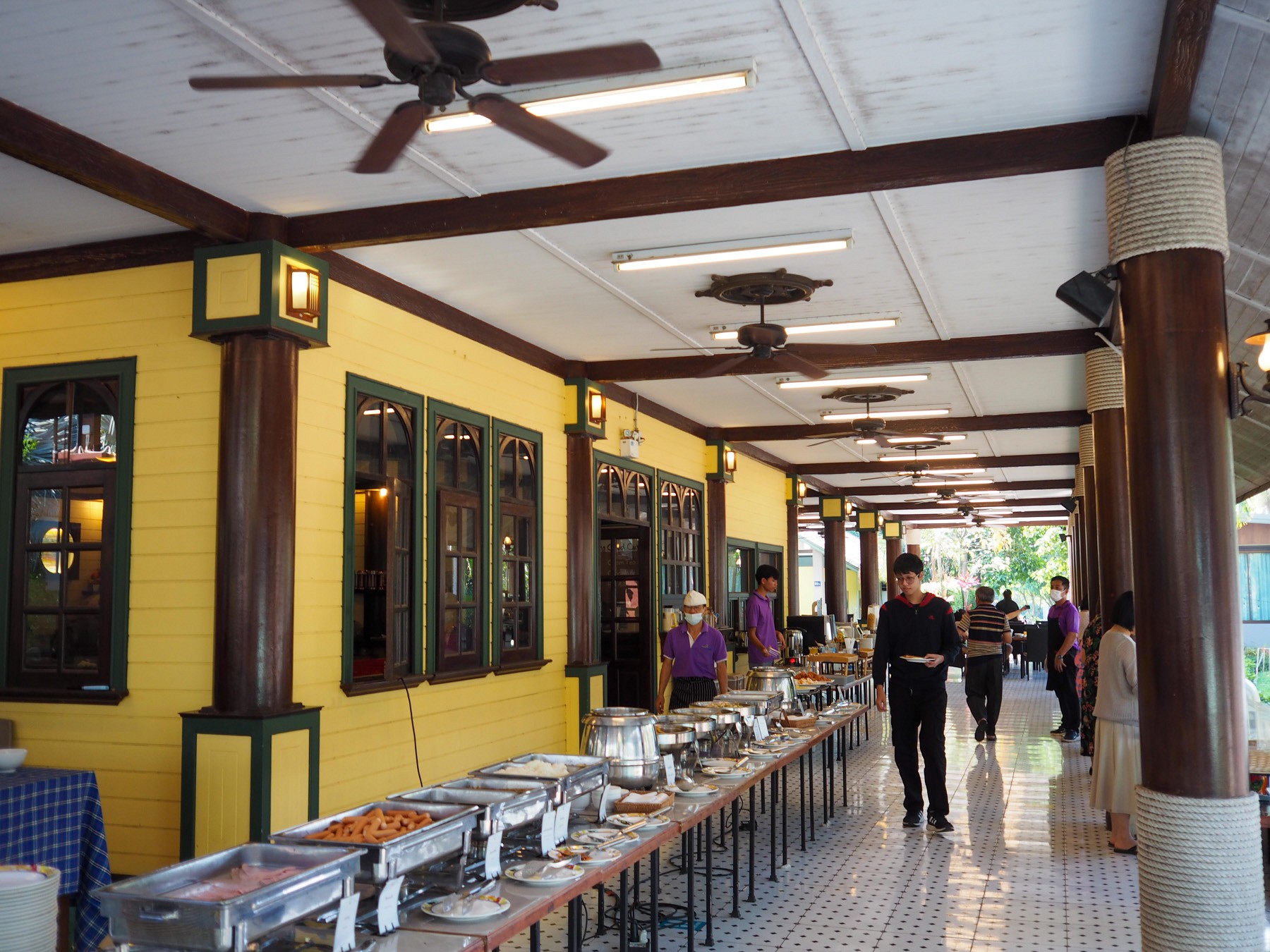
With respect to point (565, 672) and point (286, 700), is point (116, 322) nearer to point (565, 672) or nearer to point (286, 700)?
point (286, 700)

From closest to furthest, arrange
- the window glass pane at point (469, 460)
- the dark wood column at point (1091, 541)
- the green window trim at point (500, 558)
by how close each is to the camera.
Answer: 1. the window glass pane at point (469, 460)
2. the green window trim at point (500, 558)
3. the dark wood column at point (1091, 541)

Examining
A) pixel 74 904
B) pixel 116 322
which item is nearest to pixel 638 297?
pixel 116 322

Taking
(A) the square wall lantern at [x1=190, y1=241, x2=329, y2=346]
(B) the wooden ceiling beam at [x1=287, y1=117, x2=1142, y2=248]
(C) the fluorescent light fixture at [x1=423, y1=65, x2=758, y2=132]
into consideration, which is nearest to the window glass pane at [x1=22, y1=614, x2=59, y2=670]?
(A) the square wall lantern at [x1=190, y1=241, x2=329, y2=346]

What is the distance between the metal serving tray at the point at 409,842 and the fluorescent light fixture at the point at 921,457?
13.9 metres

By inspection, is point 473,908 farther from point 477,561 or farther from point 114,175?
point 477,561

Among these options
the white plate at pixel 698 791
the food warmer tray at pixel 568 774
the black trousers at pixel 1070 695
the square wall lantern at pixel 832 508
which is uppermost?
the square wall lantern at pixel 832 508

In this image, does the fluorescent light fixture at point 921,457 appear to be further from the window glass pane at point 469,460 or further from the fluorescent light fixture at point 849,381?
the window glass pane at point 469,460

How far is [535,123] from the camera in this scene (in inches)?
133

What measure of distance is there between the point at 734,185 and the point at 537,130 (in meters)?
1.95

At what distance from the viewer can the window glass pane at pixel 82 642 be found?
20.2ft

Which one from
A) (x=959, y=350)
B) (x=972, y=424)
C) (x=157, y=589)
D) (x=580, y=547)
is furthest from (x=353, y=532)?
(x=972, y=424)

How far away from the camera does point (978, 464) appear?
16.7 m

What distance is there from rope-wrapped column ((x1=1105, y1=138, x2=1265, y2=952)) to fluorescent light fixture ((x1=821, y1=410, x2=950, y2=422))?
801 cm

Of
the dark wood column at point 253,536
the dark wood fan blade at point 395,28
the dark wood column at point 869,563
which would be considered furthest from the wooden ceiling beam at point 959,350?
the dark wood column at point 869,563
